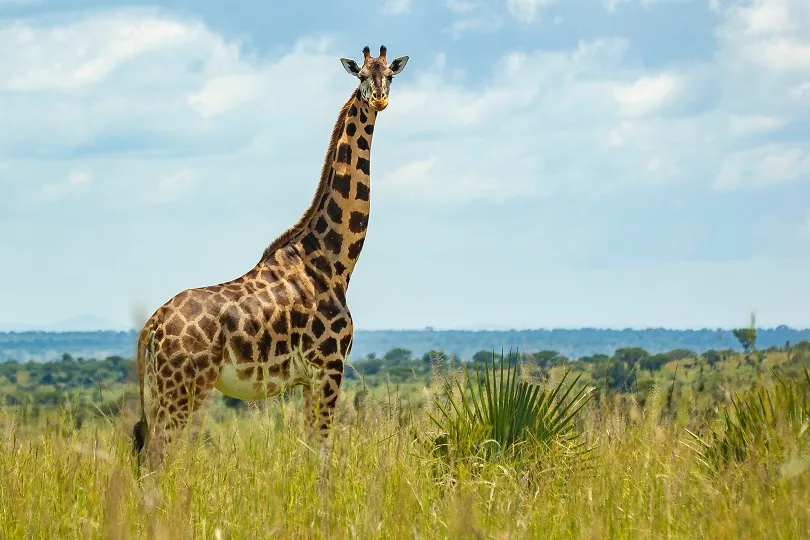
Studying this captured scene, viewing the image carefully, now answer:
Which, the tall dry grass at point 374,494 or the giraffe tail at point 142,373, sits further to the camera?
the giraffe tail at point 142,373

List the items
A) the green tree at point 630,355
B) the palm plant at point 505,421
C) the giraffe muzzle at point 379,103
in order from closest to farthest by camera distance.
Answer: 1. the palm plant at point 505,421
2. the giraffe muzzle at point 379,103
3. the green tree at point 630,355

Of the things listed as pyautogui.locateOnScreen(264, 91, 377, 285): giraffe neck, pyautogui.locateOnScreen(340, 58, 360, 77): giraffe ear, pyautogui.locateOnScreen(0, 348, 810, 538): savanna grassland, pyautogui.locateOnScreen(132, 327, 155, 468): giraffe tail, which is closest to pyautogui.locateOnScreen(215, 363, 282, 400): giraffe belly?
pyautogui.locateOnScreen(0, 348, 810, 538): savanna grassland

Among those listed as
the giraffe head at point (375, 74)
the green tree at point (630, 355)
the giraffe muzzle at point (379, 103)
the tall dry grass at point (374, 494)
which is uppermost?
the giraffe head at point (375, 74)

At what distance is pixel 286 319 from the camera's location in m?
9.04

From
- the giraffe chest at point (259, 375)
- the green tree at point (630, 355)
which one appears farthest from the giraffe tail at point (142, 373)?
the green tree at point (630, 355)

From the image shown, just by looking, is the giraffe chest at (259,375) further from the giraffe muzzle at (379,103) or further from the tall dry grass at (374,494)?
the giraffe muzzle at (379,103)

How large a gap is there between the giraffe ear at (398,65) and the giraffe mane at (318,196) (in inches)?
16.0

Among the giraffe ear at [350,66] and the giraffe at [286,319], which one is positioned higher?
the giraffe ear at [350,66]

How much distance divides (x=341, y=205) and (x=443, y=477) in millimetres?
3119

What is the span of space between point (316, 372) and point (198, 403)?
1096 mm

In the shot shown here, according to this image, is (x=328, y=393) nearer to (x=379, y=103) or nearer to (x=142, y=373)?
(x=142, y=373)

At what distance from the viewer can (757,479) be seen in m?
6.69

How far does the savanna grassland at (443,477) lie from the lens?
599cm

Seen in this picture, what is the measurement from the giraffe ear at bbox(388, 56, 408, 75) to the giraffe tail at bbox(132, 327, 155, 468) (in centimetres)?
324
